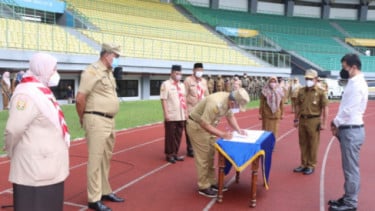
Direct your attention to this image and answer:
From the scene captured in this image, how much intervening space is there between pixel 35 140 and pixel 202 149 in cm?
287

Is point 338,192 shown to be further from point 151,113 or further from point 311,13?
point 311,13

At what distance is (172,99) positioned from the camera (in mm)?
8039

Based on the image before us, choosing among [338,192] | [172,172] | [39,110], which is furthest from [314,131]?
[39,110]

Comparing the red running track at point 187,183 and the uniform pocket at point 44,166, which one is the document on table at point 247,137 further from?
the uniform pocket at point 44,166

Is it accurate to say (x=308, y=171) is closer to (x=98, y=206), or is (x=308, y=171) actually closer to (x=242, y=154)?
(x=242, y=154)

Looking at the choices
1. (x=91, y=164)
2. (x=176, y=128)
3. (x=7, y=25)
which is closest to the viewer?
(x=91, y=164)

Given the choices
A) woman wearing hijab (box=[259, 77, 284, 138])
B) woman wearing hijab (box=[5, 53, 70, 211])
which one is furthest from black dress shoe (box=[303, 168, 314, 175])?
woman wearing hijab (box=[5, 53, 70, 211])

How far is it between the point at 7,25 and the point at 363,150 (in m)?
15.7

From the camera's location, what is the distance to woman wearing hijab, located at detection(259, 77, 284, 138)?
8.90 m

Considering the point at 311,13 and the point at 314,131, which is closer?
the point at 314,131

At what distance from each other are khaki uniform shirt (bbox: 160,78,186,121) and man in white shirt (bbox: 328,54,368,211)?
11.6 ft

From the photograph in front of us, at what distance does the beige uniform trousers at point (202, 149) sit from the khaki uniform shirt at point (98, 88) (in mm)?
1251

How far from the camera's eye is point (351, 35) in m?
47.5

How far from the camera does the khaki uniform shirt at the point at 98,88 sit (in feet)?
16.0
